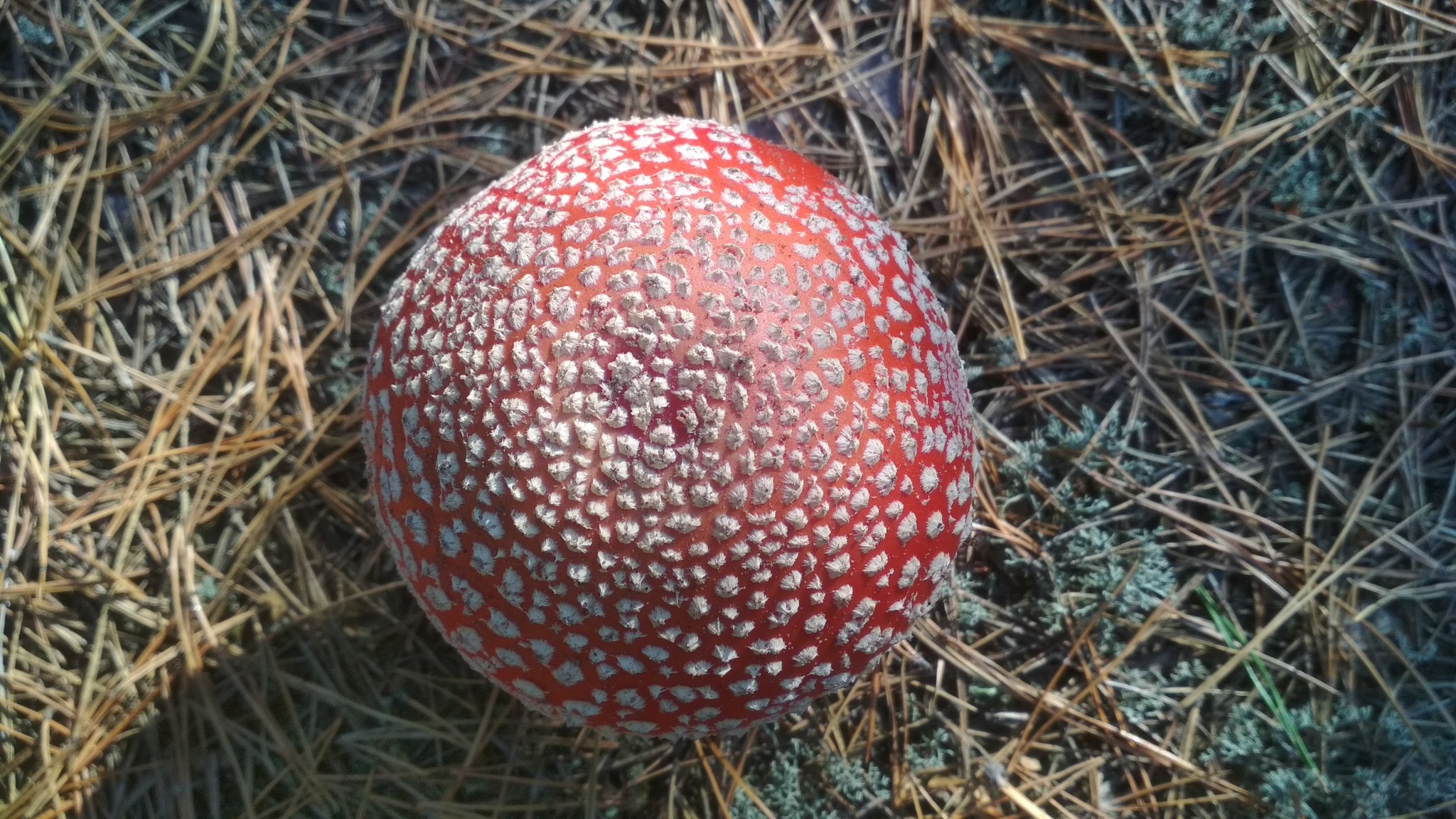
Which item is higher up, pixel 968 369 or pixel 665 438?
pixel 665 438

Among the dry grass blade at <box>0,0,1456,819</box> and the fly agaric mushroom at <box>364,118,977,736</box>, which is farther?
the dry grass blade at <box>0,0,1456,819</box>

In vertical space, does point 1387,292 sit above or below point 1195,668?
above

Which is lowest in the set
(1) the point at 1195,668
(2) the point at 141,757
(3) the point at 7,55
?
(2) the point at 141,757

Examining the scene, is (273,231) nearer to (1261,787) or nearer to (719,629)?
(719,629)

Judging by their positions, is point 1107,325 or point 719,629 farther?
point 1107,325

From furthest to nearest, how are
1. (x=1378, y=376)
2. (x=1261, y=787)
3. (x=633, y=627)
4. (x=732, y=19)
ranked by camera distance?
(x=732, y=19) → (x=1378, y=376) → (x=1261, y=787) → (x=633, y=627)

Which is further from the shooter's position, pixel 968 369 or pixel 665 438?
pixel 968 369

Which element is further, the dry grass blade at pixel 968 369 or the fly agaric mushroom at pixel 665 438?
the dry grass blade at pixel 968 369

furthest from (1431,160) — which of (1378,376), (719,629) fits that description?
(719,629)
